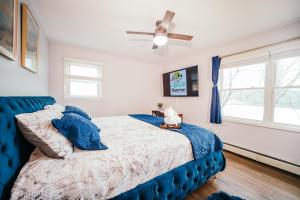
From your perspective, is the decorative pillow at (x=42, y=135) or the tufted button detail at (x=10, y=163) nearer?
the tufted button detail at (x=10, y=163)

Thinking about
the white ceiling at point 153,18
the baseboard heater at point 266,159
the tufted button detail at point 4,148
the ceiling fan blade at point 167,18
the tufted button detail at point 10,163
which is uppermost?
the white ceiling at point 153,18

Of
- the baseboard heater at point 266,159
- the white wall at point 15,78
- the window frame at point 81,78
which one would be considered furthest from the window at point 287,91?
the window frame at point 81,78

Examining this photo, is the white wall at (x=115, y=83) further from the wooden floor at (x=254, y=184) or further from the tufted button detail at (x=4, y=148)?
the wooden floor at (x=254, y=184)

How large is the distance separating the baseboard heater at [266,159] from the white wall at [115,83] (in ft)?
9.20

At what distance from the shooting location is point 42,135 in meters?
0.95

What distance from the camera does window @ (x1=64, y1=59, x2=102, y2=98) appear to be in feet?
10.8

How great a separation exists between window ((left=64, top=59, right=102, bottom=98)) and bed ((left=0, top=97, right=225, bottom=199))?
2387mm

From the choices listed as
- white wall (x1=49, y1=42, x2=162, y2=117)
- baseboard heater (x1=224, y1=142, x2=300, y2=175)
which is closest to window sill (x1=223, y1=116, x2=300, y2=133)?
baseboard heater (x1=224, y1=142, x2=300, y2=175)

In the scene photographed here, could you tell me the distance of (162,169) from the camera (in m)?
1.23

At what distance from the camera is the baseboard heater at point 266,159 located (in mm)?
2039

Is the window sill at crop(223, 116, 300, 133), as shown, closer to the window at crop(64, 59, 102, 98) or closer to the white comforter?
the white comforter

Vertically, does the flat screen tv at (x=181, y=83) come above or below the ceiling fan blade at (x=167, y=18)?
below

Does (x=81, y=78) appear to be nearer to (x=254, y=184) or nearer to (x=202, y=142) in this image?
(x=202, y=142)

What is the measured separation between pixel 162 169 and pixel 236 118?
2430 mm
